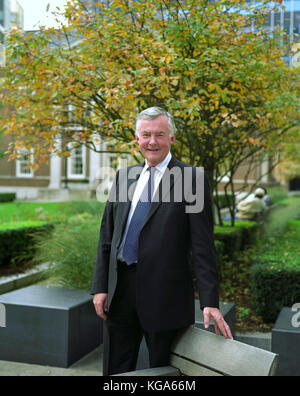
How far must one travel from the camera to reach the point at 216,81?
557cm

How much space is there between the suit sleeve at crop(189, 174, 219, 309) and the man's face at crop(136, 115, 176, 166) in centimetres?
39

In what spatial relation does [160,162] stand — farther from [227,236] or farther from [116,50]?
[227,236]

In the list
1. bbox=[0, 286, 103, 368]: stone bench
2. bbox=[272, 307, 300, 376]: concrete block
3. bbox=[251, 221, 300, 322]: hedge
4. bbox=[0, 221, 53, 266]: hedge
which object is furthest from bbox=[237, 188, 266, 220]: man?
bbox=[272, 307, 300, 376]: concrete block

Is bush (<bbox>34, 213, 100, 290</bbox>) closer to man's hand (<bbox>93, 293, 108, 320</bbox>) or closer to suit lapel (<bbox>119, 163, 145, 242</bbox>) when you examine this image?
man's hand (<bbox>93, 293, 108, 320</bbox>)

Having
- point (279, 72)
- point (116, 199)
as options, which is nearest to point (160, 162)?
point (116, 199)

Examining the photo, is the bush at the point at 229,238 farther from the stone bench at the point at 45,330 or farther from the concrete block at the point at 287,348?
the concrete block at the point at 287,348

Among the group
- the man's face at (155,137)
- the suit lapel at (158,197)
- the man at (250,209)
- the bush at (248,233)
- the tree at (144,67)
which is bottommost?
the bush at (248,233)

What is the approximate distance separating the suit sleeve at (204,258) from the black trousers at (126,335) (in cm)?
31

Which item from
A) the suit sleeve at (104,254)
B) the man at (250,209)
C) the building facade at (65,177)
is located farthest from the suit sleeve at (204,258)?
the building facade at (65,177)

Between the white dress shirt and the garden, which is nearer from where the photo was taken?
the white dress shirt

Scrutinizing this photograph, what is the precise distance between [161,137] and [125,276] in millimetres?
851

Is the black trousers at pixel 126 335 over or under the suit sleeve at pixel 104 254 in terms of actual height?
under

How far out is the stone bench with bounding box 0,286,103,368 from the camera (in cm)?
426

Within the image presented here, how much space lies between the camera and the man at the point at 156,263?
259cm
